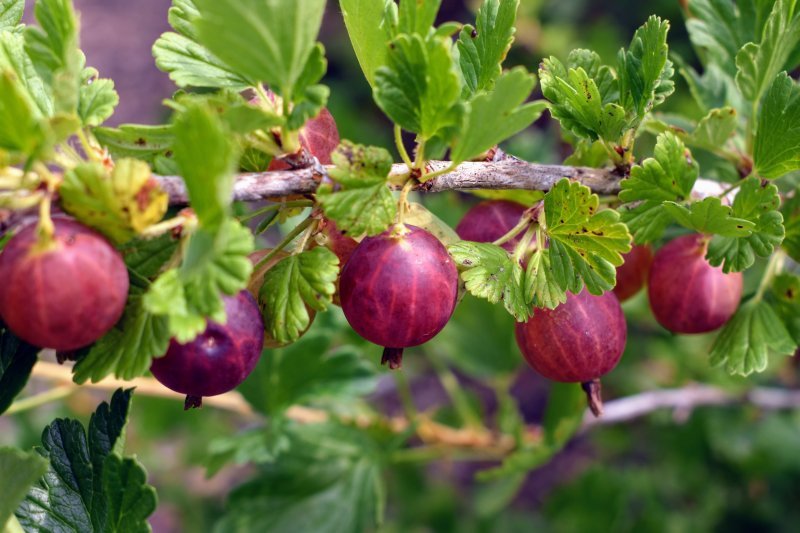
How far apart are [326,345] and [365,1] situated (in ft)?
3.08

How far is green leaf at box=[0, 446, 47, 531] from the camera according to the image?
34.8 inches

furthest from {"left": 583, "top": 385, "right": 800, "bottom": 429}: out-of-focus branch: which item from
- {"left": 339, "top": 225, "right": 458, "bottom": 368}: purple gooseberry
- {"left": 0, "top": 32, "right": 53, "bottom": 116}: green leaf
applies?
{"left": 0, "top": 32, "right": 53, "bottom": 116}: green leaf

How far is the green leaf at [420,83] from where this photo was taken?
0.81 meters

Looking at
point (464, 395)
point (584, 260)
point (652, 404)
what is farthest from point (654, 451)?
point (584, 260)

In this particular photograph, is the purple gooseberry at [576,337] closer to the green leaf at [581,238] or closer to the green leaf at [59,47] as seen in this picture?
the green leaf at [581,238]

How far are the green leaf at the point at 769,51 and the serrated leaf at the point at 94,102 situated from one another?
897mm

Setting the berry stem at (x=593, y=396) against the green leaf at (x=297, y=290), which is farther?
the berry stem at (x=593, y=396)

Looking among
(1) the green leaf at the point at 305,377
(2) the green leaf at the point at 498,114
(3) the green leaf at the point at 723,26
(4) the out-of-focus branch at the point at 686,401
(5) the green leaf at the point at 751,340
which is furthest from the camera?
(4) the out-of-focus branch at the point at 686,401

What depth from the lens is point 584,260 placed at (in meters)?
0.97

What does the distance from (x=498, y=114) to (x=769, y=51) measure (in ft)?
1.74

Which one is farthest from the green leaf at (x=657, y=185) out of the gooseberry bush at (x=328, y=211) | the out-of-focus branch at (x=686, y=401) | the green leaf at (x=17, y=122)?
the out-of-focus branch at (x=686, y=401)

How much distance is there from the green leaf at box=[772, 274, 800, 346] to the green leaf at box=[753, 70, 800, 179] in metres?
0.19

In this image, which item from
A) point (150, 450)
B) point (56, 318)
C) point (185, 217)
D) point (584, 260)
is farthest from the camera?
point (150, 450)

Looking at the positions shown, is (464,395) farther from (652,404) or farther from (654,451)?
(654,451)
